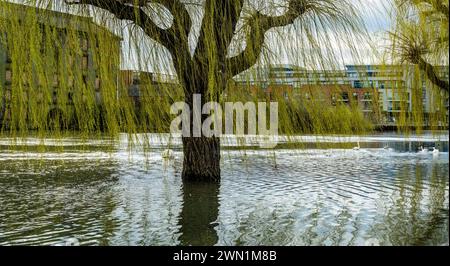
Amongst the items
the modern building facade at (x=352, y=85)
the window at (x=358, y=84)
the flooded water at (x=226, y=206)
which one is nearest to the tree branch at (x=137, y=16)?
the modern building facade at (x=352, y=85)

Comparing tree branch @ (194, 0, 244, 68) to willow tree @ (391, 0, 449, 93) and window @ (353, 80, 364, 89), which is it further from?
willow tree @ (391, 0, 449, 93)

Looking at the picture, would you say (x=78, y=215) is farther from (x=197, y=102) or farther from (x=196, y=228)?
(x=197, y=102)

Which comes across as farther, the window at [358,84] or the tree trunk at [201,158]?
the tree trunk at [201,158]

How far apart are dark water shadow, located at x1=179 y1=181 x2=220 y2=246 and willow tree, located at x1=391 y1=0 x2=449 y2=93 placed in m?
1.78

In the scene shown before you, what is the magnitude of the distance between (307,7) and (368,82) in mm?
624

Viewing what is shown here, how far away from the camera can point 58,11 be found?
110 inches

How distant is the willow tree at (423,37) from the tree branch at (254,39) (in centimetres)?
96

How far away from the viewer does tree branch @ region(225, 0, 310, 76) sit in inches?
110

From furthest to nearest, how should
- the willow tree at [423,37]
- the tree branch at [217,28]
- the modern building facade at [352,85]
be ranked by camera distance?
the willow tree at [423,37] → the modern building facade at [352,85] → the tree branch at [217,28]

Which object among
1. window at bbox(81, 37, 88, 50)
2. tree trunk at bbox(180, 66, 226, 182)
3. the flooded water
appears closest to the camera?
the flooded water

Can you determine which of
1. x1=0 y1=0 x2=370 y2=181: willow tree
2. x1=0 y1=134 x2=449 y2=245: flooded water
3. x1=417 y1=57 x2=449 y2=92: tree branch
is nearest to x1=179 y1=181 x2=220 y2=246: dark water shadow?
x1=0 y1=134 x2=449 y2=245: flooded water

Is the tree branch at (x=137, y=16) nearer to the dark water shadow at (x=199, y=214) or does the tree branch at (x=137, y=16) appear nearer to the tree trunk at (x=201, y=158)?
the dark water shadow at (x=199, y=214)

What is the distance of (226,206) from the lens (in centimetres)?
342

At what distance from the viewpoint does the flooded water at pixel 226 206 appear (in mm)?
2525
